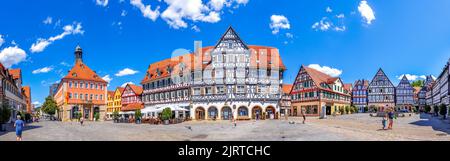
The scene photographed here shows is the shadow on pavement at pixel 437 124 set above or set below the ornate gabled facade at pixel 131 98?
below

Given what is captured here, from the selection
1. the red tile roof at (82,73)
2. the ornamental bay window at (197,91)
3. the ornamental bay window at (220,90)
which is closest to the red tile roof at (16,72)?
the red tile roof at (82,73)

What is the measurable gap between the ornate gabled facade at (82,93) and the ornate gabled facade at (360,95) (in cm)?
6203

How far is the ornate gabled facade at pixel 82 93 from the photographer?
67000 mm

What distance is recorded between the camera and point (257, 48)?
181 feet

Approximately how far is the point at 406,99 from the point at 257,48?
5761 centimetres

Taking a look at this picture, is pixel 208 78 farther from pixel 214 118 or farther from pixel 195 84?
pixel 214 118

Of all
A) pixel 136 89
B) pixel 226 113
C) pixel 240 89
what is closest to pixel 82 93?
pixel 136 89

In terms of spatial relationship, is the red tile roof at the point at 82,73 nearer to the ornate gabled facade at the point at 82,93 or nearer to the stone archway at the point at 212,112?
the ornate gabled facade at the point at 82,93

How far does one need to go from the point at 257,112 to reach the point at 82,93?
124 feet

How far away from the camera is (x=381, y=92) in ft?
297

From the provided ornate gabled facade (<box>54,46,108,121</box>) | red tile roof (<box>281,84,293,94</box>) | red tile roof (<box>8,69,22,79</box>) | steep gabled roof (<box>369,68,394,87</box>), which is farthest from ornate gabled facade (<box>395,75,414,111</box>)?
red tile roof (<box>8,69,22,79</box>)

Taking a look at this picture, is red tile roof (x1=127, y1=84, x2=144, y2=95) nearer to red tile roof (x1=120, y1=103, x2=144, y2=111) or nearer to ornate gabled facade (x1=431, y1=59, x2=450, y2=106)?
red tile roof (x1=120, y1=103, x2=144, y2=111)

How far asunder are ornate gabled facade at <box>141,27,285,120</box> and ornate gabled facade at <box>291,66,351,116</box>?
46.3ft
